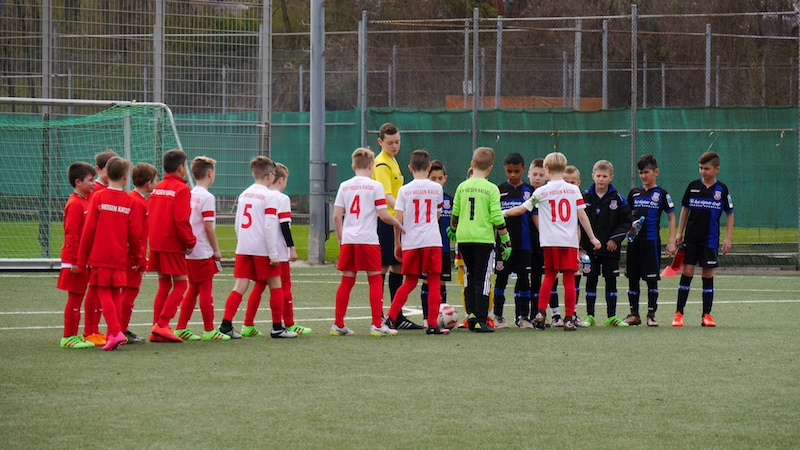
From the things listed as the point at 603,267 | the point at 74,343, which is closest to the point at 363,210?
the point at 74,343

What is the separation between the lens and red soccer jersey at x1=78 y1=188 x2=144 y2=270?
8367 mm

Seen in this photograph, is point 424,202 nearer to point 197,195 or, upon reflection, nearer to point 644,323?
point 197,195

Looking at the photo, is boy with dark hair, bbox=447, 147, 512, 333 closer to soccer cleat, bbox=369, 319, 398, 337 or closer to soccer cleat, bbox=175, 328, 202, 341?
soccer cleat, bbox=369, 319, 398, 337

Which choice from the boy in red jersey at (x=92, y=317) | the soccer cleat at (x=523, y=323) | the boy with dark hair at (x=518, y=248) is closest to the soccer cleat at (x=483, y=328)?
the boy with dark hair at (x=518, y=248)

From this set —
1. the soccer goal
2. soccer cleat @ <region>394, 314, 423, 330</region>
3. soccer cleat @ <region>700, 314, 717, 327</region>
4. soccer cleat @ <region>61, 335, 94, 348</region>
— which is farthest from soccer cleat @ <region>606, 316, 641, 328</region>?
the soccer goal

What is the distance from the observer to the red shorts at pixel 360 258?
30.6 feet

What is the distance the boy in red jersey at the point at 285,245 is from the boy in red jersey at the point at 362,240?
412 millimetres

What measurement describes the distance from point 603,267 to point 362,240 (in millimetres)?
2753

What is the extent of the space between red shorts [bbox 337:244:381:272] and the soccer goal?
806 centimetres

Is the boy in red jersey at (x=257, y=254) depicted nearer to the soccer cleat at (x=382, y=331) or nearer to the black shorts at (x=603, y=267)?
the soccer cleat at (x=382, y=331)

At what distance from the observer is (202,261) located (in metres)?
9.05

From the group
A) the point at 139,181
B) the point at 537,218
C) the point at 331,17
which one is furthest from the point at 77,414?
the point at 331,17

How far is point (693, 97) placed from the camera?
28844mm

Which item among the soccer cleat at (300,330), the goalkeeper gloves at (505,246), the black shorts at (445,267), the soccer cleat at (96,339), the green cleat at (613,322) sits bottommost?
the green cleat at (613,322)
